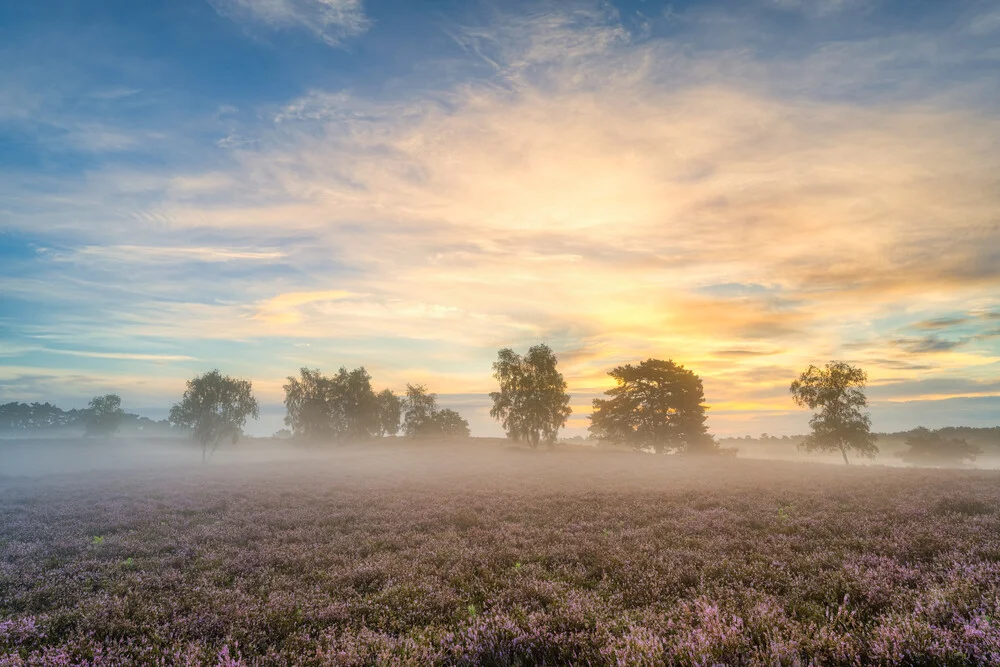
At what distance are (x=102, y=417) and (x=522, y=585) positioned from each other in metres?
136

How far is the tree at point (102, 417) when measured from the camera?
10294 cm

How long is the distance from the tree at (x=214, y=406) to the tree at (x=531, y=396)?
3956cm

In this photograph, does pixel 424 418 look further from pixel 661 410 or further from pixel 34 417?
pixel 34 417

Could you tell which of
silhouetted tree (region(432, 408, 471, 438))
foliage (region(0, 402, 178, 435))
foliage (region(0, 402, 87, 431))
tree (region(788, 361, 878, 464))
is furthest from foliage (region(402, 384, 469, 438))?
foliage (region(0, 402, 87, 431))

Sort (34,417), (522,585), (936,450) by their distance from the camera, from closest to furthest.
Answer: (522,585) → (936,450) → (34,417)

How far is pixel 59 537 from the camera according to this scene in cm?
1306

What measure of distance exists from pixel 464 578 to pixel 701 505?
36.6 ft

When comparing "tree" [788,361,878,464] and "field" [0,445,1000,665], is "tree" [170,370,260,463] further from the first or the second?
"tree" [788,361,878,464]

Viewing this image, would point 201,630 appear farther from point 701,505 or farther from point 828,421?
point 828,421

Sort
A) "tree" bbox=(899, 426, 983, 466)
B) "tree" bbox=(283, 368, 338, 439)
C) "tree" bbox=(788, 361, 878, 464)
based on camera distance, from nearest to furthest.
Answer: "tree" bbox=(788, 361, 878, 464) → "tree" bbox=(899, 426, 983, 466) → "tree" bbox=(283, 368, 338, 439)

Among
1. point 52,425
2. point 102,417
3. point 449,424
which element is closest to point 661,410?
point 449,424

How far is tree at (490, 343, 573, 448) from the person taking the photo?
67.1 meters

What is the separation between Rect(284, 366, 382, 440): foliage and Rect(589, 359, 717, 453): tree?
5443cm

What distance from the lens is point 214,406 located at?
65.6 meters
